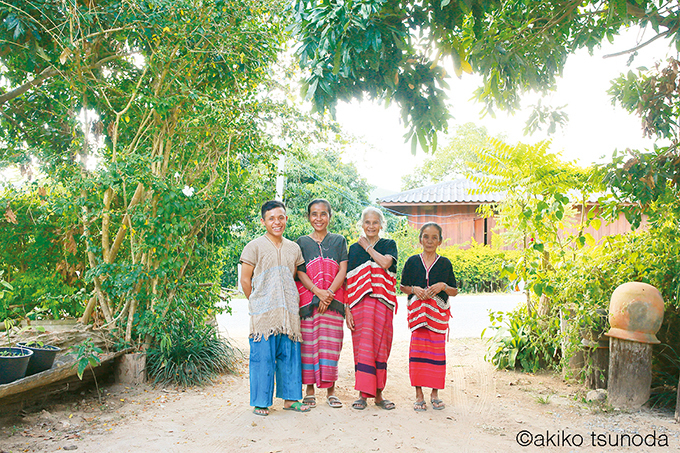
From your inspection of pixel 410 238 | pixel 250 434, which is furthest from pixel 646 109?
pixel 410 238

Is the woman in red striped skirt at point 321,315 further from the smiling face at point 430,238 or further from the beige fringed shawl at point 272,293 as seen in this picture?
the smiling face at point 430,238

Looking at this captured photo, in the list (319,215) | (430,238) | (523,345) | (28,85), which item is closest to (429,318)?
(430,238)

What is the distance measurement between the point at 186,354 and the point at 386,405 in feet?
6.93

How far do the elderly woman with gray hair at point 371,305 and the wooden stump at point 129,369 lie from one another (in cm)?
207

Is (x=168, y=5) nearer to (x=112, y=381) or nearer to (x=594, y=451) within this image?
(x=112, y=381)

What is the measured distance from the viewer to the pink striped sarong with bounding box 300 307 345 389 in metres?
4.00

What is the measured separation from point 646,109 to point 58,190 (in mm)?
5540

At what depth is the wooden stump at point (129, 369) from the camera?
4.56 metres

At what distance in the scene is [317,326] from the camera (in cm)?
402

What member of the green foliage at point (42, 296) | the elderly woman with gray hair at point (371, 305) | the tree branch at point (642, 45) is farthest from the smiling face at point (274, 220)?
the tree branch at point (642, 45)

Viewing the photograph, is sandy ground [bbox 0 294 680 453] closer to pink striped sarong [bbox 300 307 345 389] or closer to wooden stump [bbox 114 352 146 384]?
wooden stump [bbox 114 352 146 384]

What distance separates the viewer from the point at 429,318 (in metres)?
4.09

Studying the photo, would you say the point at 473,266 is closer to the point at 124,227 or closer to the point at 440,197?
the point at 440,197

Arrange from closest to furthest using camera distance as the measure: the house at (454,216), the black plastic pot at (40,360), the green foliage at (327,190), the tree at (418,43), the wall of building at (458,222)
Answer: the tree at (418,43) → the black plastic pot at (40,360) → the green foliage at (327,190) → the house at (454,216) → the wall of building at (458,222)
